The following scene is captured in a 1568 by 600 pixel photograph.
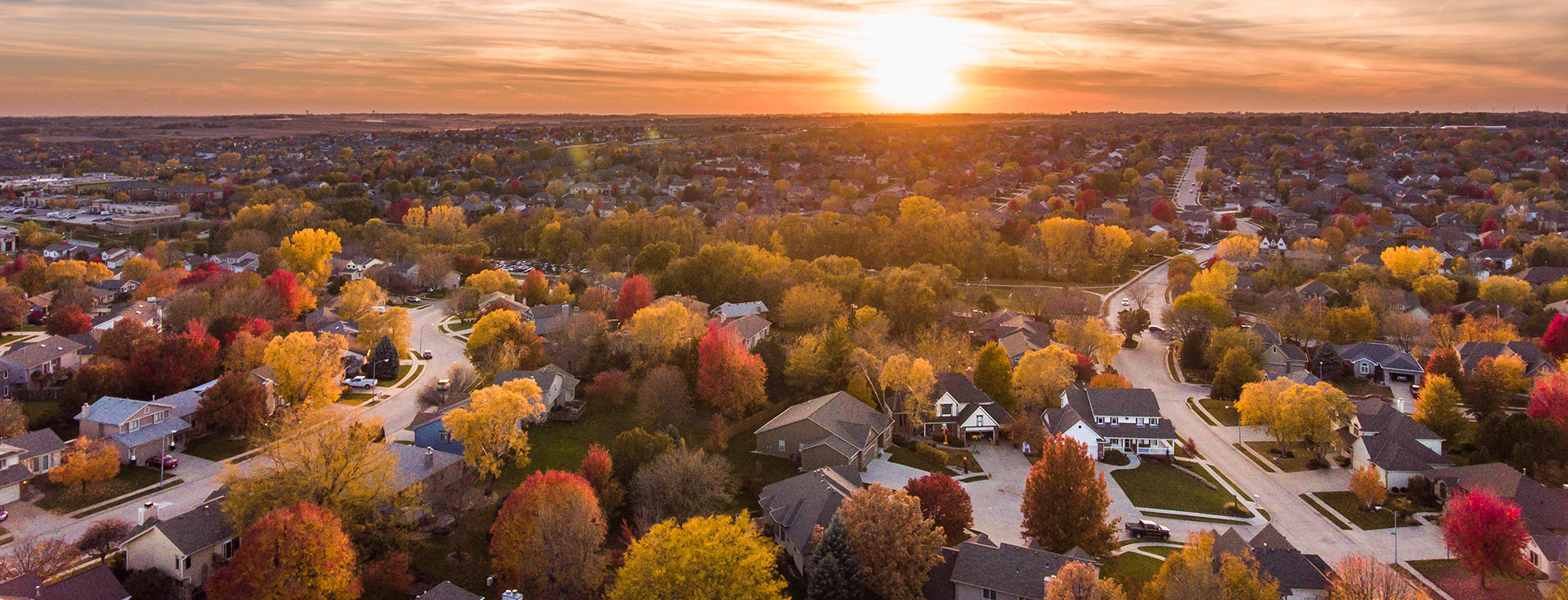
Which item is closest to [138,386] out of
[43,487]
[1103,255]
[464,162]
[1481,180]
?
[43,487]

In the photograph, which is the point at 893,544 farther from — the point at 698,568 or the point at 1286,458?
the point at 1286,458

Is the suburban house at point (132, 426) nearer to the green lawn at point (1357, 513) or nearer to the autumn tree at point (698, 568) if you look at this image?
the autumn tree at point (698, 568)

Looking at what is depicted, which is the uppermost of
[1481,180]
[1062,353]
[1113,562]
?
[1481,180]

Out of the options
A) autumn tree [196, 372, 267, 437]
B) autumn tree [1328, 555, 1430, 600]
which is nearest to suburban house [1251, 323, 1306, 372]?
autumn tree [1328, 555, 1430, 600]

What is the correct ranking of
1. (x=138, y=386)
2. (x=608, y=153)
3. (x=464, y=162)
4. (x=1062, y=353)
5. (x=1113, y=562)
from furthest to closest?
(x=608, y=153) → (x=464, y=162) → (x=1062, y=353) → (x=138, y=386) → (x=1113, y=562)

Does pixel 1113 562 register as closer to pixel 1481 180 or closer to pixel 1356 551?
pixel 1356 551

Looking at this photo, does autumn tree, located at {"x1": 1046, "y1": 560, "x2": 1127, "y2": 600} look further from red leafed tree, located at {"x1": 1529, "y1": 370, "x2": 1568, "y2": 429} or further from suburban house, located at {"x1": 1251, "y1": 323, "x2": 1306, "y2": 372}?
suburban house, located at {"x1": 1251, "y1": 323, "x2": 1306, "y2": 372}

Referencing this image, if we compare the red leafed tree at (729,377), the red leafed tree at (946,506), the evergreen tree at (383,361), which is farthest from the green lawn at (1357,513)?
the evergreen tree at (383,361)
